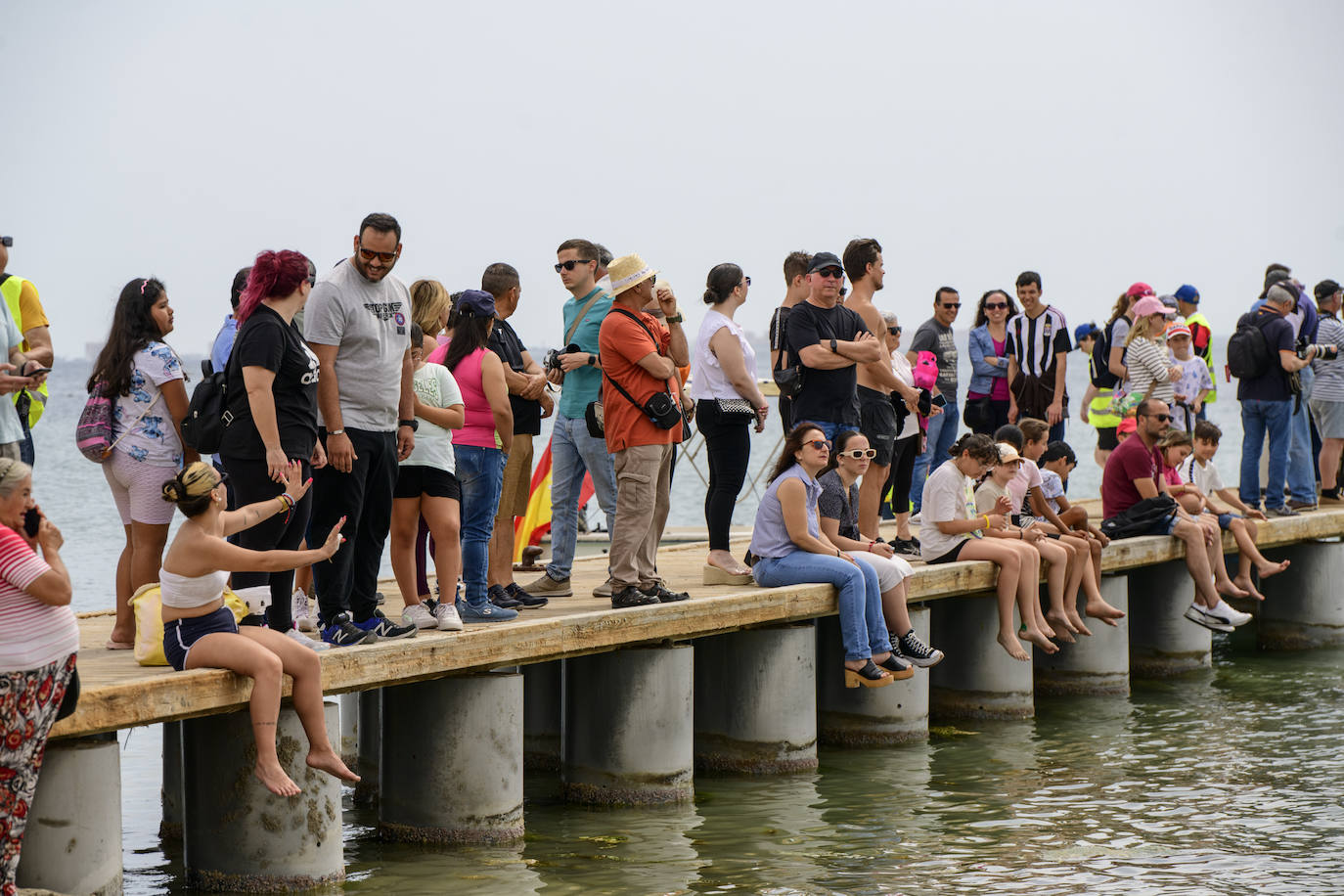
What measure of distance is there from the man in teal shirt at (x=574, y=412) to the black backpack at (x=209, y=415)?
2.42 m

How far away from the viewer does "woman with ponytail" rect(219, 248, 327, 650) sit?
19.9 ft

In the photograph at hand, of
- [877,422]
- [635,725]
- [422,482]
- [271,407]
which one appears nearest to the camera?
[271,407]

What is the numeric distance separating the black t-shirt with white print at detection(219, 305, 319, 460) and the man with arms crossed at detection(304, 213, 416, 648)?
227 mm

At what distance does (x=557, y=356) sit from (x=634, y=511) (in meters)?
1.10

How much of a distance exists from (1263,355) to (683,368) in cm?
578

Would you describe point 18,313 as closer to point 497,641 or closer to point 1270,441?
point 497,641

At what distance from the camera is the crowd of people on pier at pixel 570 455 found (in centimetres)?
596

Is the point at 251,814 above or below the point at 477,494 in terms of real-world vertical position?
below

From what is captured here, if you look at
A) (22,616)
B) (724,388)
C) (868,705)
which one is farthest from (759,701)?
(22,616)

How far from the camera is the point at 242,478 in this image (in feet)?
20.1

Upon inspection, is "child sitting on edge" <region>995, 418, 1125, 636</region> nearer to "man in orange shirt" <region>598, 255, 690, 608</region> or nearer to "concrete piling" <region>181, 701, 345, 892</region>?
"man in orange shirt" <region>598, 255, 690, 608</region>

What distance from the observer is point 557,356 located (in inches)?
333

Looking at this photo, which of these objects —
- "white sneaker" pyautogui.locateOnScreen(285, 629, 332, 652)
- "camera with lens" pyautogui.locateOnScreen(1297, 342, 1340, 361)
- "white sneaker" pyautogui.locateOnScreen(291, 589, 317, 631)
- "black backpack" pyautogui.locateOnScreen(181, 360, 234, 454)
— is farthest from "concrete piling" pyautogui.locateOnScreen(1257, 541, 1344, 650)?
"black backpack" pyautogui.locateOnScreen(181, 360, 234, 454)

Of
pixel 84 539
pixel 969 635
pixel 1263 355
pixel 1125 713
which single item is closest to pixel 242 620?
pixel 969 635
